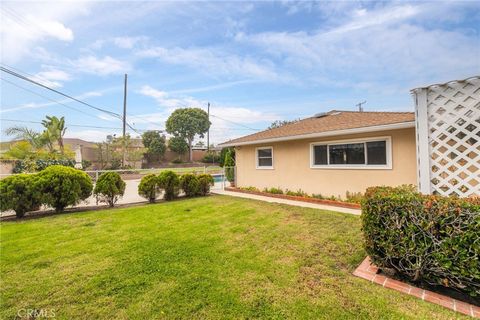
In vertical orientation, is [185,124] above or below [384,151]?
above

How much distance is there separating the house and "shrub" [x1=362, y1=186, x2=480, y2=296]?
4354mm

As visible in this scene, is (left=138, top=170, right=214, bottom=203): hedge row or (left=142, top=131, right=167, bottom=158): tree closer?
(left=138, top=170, right=214, bottom=203): hedge row

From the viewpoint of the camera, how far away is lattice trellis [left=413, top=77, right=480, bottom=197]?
11.3ft

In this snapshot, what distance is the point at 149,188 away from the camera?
8977 millimetres

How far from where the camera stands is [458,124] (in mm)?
3604

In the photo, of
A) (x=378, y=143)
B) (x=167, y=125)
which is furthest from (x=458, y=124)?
(x=167, y=125)

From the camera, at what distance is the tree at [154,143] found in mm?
33344

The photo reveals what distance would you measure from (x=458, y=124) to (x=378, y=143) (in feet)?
13.2

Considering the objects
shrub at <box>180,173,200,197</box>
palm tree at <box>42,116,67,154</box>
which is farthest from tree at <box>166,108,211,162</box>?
shrub at <box>180,173,200,197</box>

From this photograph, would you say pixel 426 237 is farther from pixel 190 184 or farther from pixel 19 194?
pixel 19 194

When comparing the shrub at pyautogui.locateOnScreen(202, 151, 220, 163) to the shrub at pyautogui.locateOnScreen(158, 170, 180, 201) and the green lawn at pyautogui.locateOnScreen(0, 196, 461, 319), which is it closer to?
the shrub at pyautogui.locateOnScreen(158, 170, 180, 201)

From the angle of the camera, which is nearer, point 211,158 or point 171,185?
point 171,185

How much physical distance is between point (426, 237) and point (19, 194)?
363 inches

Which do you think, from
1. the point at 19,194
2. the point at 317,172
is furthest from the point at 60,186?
the point at 317,172
